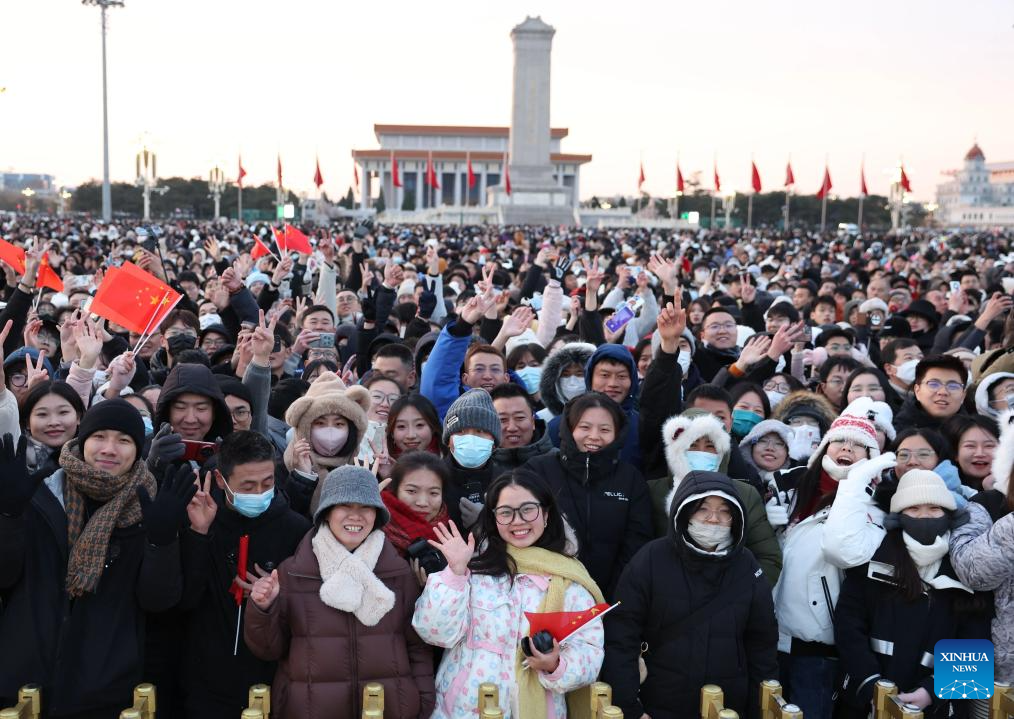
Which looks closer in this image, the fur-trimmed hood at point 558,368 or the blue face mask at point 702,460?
the blue face mask at point 702,460

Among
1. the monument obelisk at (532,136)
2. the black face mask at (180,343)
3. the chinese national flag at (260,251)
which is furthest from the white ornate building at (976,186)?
the black face mask at (180,343)

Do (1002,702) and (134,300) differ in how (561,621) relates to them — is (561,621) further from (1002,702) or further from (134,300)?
(134,300)

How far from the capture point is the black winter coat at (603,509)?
395 cm

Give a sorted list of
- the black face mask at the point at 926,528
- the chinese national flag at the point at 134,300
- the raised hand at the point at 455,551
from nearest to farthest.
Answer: the raised hand at the point at 455,551 → the black face mask at the point at 926,528 → the chinese national flag at the point at 134,300

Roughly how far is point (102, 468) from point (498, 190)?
6618cm

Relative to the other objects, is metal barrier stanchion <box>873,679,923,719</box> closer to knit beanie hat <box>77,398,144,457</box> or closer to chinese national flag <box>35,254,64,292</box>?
knit beanie hat <box>77,398,144,457</box>

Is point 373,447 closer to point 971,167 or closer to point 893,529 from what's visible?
point 893,529

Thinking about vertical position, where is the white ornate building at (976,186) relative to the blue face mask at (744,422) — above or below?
above

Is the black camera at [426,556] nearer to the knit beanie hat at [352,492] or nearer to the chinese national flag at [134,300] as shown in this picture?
the knit beanie hat at [352,492]

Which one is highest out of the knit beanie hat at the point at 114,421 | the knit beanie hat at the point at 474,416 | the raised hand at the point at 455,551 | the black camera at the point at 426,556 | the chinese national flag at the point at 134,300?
the chinese national flag at the point at 134,300

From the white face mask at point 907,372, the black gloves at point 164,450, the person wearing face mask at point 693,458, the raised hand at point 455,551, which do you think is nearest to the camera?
the raised hand at point 455,551

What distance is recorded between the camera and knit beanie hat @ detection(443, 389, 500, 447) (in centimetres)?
413

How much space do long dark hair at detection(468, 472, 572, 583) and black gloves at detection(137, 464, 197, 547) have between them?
2.98 feet

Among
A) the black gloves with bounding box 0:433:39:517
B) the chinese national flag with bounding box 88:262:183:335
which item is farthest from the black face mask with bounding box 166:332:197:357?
the black gloves with bounding box 0:433:39:517
